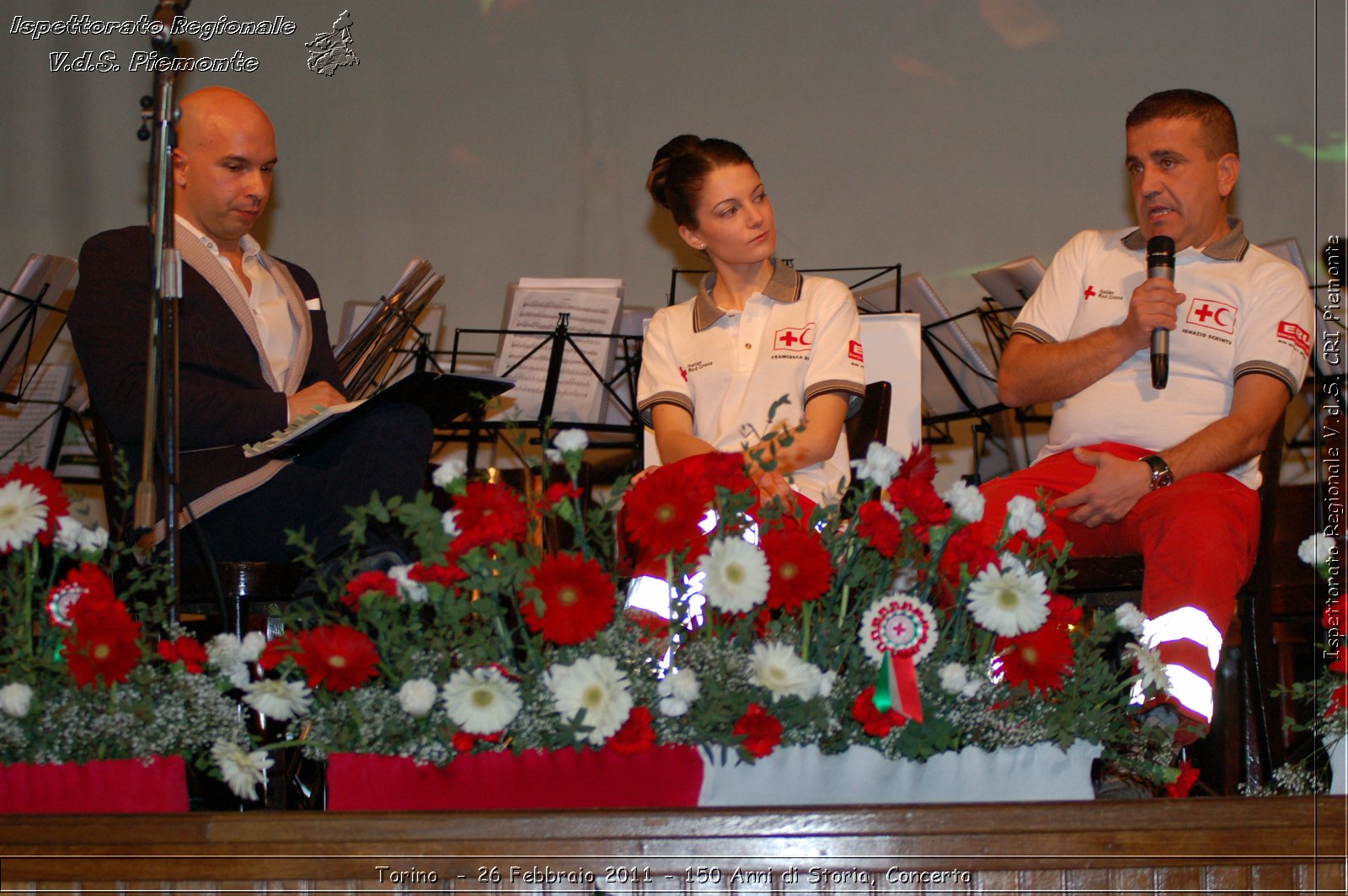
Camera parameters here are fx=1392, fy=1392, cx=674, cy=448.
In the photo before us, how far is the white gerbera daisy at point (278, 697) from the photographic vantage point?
4.92 ft

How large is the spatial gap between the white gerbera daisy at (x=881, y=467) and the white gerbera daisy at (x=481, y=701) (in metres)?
0.47

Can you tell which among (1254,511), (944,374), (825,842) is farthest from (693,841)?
(944,374)

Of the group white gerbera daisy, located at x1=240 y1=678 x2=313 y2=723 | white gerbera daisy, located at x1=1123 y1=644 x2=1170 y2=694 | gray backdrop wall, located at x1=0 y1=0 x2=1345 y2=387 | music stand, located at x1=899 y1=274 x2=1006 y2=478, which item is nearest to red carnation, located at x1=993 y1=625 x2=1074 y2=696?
white gerbera daisy, located at x1=1123 y1=644 x2=1170 y2=694

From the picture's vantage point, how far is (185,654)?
1594mm

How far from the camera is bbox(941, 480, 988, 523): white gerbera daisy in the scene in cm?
154

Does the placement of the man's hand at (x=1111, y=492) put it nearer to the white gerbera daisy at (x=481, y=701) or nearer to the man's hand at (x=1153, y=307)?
the man's hand at (x=1153, y=307)

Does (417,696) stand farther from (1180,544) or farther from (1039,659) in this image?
(1180,544)

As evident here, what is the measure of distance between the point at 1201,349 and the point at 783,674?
145 centimetres

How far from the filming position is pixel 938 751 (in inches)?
59.1

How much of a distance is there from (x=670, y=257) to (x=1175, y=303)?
283 centimetres

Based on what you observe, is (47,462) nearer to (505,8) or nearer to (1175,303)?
(505,8)

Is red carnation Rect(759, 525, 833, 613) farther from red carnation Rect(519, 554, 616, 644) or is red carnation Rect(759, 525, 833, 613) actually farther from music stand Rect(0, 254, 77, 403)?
music stand Rect(0, 254, 77, 403)

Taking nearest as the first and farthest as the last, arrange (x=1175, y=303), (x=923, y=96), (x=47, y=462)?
(x=1175, y=303), (x=47, y=462), (x=923, y=96)

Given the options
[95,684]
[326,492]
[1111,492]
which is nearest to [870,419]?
[1111,492]
